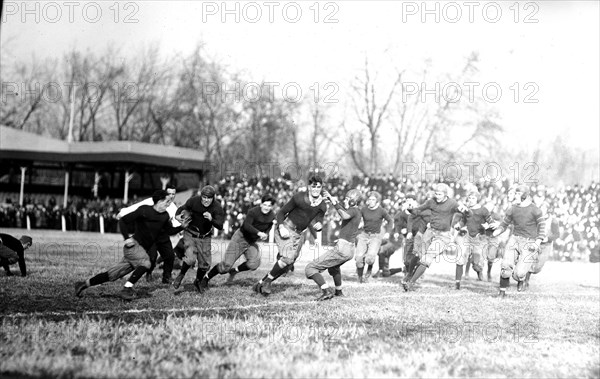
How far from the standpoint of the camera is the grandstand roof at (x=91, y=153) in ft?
76.0

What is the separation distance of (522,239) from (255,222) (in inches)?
193

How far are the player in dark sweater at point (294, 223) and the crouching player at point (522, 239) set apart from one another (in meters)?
3.71

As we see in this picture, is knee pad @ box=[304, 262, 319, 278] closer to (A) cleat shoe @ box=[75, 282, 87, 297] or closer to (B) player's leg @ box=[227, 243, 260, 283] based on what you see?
(B) player's leg @ box=[227, 243, 260, 283]

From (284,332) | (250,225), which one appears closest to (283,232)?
(250,225)

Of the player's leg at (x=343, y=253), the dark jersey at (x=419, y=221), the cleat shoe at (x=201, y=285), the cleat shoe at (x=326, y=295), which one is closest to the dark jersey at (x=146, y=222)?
the cleat shoe at (x=201, y=285)

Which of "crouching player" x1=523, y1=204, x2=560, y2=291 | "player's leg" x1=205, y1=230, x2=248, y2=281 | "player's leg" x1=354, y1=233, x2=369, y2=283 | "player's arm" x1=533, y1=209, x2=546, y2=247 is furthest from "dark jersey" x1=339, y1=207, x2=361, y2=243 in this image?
"crouching player" x1=523, y1=204, x2=560, y2=291

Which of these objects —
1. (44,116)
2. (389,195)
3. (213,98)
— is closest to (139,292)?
(213,98)

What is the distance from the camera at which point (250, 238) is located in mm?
11164

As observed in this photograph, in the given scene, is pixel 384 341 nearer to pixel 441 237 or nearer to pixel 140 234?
pixel 140 234

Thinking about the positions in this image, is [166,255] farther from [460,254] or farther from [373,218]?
[460,254]

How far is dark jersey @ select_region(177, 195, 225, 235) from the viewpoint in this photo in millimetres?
10602

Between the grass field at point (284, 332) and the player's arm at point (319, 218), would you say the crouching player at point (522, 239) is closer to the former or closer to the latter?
the grass field at point (284, 332)

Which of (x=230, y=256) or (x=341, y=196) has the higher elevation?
(x=341, y=196)

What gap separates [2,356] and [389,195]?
1951 centimetres
